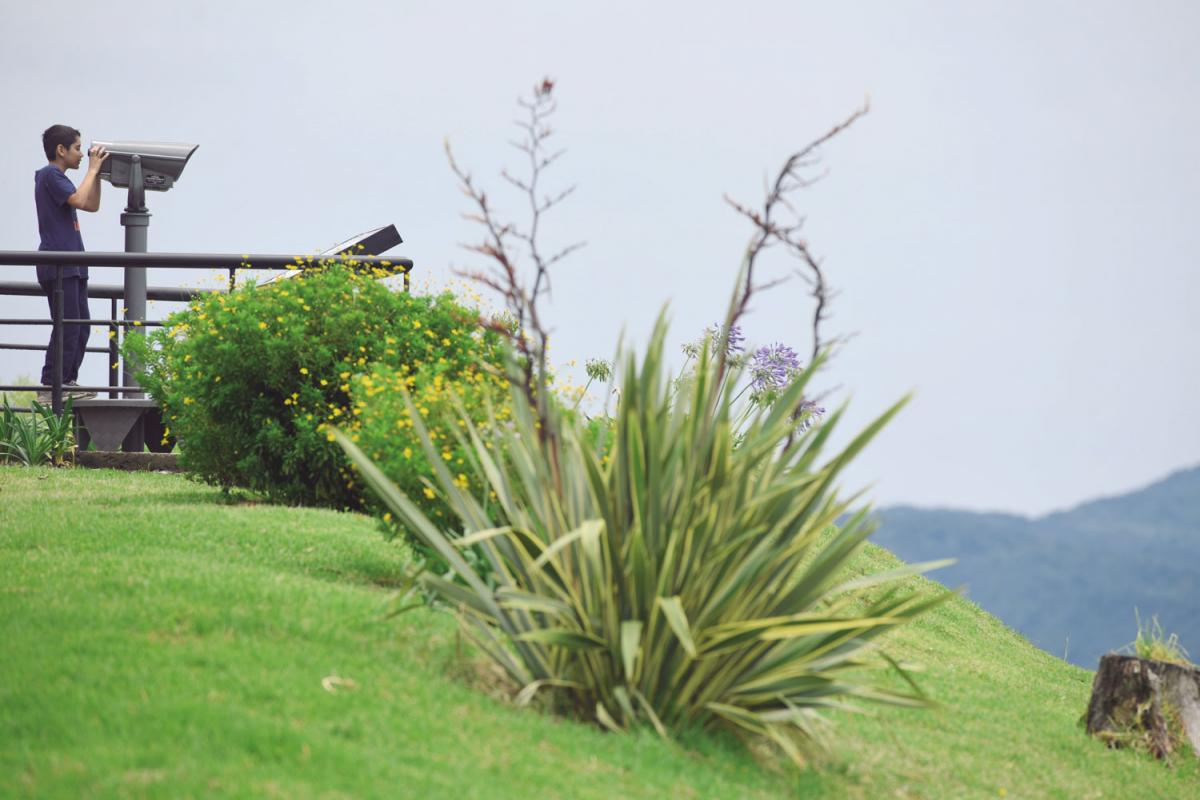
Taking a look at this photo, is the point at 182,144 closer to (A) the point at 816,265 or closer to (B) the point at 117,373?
(B) the point at 117,373

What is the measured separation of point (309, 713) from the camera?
4605 mm

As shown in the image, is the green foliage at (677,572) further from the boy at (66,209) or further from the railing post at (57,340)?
the boy at (66,209)

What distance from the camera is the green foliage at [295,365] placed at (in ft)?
32.0

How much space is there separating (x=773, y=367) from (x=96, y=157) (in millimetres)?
6895

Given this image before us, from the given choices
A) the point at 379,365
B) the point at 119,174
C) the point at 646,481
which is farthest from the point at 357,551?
the point at 119,174

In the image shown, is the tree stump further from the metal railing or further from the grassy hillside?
the metal railing

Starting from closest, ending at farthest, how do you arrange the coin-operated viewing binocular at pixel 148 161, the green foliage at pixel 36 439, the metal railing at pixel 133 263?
the metal railing at pixel 133 263, the green foliage at pixel 36 439, the coin-operated viewing binocular at pixel 148 161

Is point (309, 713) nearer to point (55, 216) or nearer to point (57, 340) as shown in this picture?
point (57, 340)

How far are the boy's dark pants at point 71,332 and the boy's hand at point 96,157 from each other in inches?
43.0

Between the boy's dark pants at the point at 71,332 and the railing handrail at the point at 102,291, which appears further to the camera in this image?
the railing handrail at the point at 102,291

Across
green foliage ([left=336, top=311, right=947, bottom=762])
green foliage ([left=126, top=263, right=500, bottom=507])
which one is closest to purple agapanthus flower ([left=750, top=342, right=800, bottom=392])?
green foliage ([left=126, top=263, right=500, bottom=507])

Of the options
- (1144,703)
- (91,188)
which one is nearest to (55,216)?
(91,188)

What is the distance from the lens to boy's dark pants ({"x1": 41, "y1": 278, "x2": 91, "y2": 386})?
42.4 feet

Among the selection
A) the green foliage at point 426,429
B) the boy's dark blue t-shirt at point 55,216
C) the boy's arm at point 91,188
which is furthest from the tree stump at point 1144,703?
the boy's arm at point 91,188
